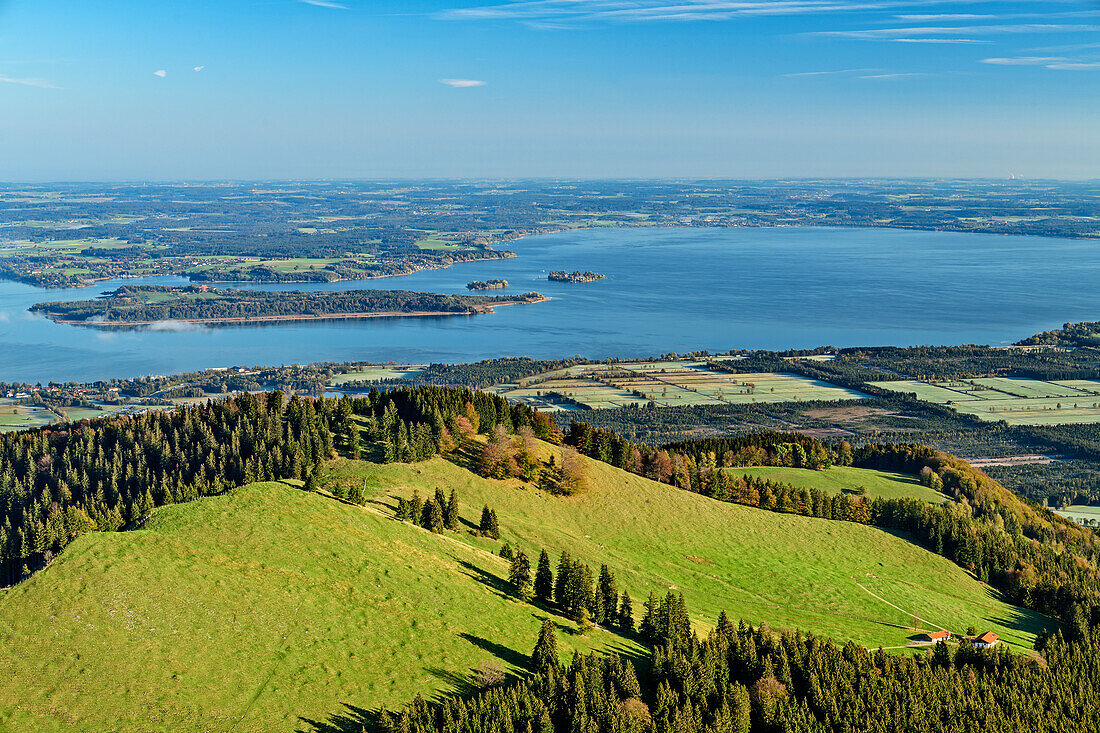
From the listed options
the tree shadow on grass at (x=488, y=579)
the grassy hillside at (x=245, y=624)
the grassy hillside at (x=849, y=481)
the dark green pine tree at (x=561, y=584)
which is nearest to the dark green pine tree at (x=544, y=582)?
the dark green pine tree at (x=561, y=584)

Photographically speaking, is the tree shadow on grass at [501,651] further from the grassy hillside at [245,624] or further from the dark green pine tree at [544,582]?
the dark green pine tree at [544,582]

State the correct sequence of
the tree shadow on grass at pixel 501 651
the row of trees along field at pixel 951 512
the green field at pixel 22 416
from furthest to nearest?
1. the green field at pixel 22 416
2. the row of trees along field at pixel 951 512
3. the tree shadow on grass at pixel 501 651

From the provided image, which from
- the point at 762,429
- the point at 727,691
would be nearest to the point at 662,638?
the point at 727,691

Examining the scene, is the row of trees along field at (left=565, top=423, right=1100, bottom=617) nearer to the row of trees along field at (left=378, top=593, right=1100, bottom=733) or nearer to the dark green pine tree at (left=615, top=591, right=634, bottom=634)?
the row of trees along field at (left=378, top=593, right=1100, bottom=733)

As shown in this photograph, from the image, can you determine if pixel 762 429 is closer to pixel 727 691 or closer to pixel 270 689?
pixel 727 691

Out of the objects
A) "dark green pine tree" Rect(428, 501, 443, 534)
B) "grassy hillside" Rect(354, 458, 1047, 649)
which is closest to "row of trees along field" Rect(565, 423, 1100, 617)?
"grassy hillside" Rect(354, 458, 1047, 649)
